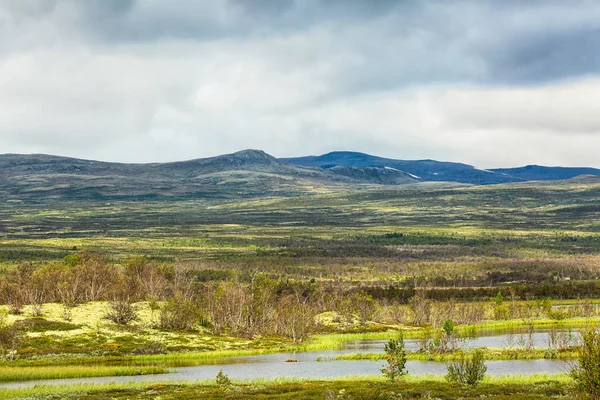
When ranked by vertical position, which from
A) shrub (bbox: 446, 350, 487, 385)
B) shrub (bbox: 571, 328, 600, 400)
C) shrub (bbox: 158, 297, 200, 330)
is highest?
shrub (bbox: 571, 328, 600, 400)

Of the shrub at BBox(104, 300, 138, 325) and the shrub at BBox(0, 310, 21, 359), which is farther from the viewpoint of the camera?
the shrub at BBox(104, 300, 138, 325)

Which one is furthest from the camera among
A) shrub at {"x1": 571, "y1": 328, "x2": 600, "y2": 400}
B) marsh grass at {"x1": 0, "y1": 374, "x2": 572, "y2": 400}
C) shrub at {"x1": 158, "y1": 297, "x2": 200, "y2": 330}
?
shrub at {"x1": 158, "y1": 297, "x2": 200, "y2": 330}

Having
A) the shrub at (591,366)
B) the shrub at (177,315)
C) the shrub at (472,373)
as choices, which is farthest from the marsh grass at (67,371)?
the shrub at (591,366)

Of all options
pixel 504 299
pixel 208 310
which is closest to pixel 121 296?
pixel 208 310

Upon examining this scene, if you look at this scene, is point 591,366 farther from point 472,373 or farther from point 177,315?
point 177,315

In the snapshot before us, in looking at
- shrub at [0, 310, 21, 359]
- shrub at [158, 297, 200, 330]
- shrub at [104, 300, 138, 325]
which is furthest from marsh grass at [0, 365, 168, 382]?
shrub at [158, 297, 200, 330]

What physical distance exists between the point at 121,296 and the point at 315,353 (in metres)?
40.6

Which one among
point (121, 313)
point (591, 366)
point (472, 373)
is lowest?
point (121, 313)

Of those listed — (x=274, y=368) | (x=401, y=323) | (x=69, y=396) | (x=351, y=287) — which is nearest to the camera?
(x=69, y=396)

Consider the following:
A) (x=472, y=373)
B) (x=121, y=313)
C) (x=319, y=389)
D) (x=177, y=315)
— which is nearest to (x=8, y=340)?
(x=121, y=313)

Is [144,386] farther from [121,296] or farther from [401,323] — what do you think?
[401,323]

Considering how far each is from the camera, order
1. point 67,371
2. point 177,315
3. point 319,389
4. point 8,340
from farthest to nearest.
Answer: point 177,315 < point 8,340 < point 67,371 < point 319,389

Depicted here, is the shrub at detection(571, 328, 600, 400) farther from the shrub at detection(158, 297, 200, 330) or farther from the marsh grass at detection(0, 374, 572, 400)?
the shrub at detection(158, 297, 200, 330)

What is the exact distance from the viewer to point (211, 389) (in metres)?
60.9
